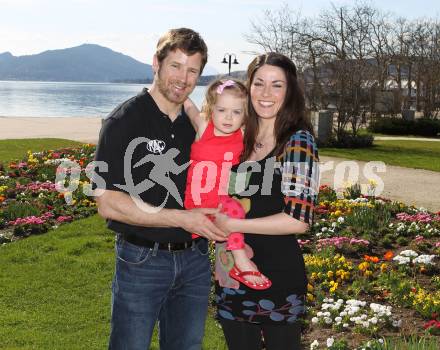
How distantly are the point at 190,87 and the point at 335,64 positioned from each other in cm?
2481

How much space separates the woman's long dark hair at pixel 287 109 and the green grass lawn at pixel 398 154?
1506 centimetres

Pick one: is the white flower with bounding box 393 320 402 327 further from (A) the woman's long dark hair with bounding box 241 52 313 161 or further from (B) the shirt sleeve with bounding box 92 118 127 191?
(B) the shirt sleeve with bounding box 92 118 127 191

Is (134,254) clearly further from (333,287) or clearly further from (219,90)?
(333,287)

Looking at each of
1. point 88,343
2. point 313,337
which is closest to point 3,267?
point 88,343

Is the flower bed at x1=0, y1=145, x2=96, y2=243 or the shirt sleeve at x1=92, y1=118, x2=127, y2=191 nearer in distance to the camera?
the shirt sleeve at x1=92, y1=118, x2=127, y2=191

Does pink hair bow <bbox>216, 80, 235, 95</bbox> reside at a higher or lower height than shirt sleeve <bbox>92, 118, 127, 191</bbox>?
higher

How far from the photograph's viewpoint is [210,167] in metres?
3.54

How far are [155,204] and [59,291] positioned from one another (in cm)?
413

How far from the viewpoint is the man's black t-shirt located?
333 cm

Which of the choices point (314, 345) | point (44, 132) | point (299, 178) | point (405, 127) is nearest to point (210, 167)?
point (299, 178)

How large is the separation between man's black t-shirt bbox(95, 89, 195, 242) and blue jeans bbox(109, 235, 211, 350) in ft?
0.43

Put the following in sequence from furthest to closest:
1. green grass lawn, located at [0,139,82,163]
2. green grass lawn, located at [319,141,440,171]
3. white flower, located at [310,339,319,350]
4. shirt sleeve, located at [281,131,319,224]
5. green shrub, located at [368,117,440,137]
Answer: green shrub, located at [368,117,440,137] → green grass lawn, located at [319,141,440,171] → green grass lawn, located at [0,139,82,163] → white flower, located at [310,339,319,350] → shirt sleeve, located at [281,131,319,224]

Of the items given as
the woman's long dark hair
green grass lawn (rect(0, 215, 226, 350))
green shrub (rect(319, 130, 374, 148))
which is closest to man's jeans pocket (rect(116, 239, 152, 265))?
the woman's long dark hair

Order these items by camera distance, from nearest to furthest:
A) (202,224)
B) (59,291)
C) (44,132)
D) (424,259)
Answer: (202,224)
(59,291)
(424,259)
(44,132)
